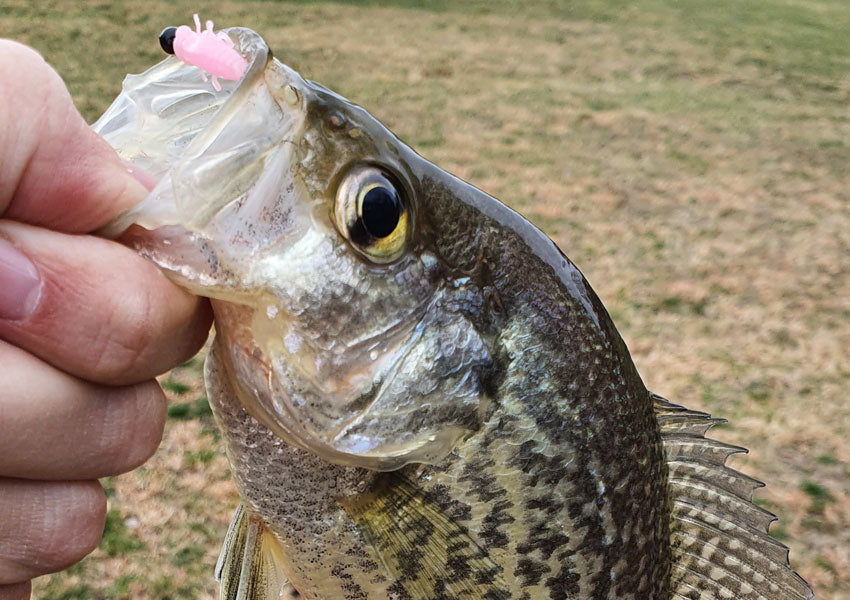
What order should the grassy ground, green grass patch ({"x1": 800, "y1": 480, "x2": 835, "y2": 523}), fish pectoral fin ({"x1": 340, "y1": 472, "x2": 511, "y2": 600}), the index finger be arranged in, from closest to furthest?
1. the index finger
2. fish pectoral fin ({"x1": 340, "y1": 472, "x2": 511, "y2": 600})
3. the grassy ground
4. green grass patch ({"x1": 800, "y1": 480, "x2": 835, "y2": 523})

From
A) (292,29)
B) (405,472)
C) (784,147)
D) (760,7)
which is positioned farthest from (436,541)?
(760,7)

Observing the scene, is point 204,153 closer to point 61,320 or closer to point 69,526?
point 61,320

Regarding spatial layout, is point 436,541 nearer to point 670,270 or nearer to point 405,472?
point 405,472

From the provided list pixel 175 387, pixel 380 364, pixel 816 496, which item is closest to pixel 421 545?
pixel 380 364

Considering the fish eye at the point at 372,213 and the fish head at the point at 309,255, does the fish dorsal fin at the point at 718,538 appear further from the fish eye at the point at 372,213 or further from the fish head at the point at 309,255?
the fish eye at the point at 372,213

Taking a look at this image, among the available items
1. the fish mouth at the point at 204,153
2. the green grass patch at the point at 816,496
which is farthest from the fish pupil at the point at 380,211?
the green grass patch at the point at 816,496

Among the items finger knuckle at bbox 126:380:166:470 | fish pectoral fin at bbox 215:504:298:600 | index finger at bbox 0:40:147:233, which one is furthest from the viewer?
fish pectoral fin at bbox 215:504:298:600

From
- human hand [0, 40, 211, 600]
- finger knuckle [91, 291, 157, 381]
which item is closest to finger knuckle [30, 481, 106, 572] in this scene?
human hand [0, 40, 211, 600]

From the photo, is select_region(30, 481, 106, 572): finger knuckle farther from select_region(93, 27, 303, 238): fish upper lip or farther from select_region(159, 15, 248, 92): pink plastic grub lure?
select_region(159, 15, 248, 92): pink plastic grub lure
